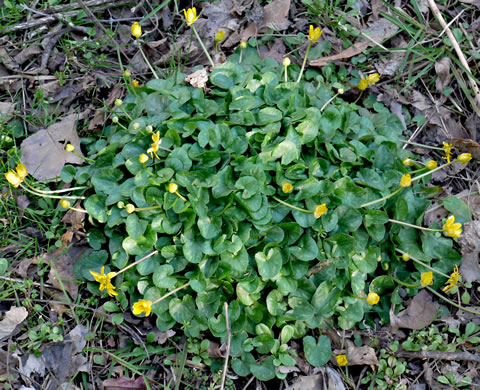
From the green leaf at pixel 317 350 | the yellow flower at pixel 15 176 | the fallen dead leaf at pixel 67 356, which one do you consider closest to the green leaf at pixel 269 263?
the green leaf at pixel 317 350

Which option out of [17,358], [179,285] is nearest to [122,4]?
[179,285]

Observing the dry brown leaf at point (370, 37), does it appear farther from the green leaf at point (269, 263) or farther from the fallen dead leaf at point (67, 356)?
the fallen dead leaf at point (67, 356)

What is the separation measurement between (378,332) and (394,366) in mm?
205

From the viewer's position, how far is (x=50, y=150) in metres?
3.41

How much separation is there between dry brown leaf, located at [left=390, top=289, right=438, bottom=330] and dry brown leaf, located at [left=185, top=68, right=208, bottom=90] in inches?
73.9

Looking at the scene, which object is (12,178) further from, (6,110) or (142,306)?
(6,110)

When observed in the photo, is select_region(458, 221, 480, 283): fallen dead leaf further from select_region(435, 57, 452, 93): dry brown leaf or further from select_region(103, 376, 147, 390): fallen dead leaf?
select_region(103, 376, 147, 390): fallen dead leaf

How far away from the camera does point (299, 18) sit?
3.96 metres

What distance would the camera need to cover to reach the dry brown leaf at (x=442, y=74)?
3727 mm

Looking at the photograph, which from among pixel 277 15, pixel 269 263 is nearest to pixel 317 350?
pixel 269 263

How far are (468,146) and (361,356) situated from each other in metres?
1.71

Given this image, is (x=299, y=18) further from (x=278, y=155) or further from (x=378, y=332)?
(x=378, y=332)

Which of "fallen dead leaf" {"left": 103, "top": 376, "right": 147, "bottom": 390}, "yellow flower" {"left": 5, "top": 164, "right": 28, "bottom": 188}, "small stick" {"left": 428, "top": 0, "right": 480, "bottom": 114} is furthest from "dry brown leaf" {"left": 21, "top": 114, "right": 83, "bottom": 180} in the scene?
"small stick" {"left": 428, "top": 0, "right": 480, "bottom": 114}

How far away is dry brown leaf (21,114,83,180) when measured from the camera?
3326mm
